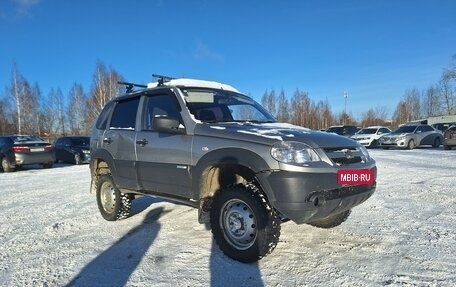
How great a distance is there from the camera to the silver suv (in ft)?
12.6

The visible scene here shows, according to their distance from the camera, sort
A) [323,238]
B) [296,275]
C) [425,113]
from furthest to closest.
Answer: [425,113] < [323,238] < [296,275]

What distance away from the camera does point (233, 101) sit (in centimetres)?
553

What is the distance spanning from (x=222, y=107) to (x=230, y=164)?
124 centimetres

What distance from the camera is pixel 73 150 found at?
62.6ft

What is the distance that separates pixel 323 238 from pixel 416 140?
21208 millimetres

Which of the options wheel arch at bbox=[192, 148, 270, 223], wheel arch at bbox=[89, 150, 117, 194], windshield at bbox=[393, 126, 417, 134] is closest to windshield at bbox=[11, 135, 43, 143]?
wheel arch at bbox=[89, 150, 117, 194]

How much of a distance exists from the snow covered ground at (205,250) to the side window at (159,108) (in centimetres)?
157

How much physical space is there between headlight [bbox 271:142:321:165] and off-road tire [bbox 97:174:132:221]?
10.3 ft

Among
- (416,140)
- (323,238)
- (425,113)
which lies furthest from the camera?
(425,113)

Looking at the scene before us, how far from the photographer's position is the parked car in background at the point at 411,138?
2288 cm

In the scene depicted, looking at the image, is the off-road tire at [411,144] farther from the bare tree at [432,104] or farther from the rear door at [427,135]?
the bare tree at [432,104]

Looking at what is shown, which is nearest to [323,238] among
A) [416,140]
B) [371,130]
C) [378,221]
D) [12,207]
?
[378,221]

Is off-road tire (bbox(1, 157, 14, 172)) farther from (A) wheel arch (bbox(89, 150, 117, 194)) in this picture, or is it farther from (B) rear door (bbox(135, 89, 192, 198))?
(B) rear door (bbox(135, 89, 192, 198))

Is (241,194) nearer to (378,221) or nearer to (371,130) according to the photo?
(378,221)
